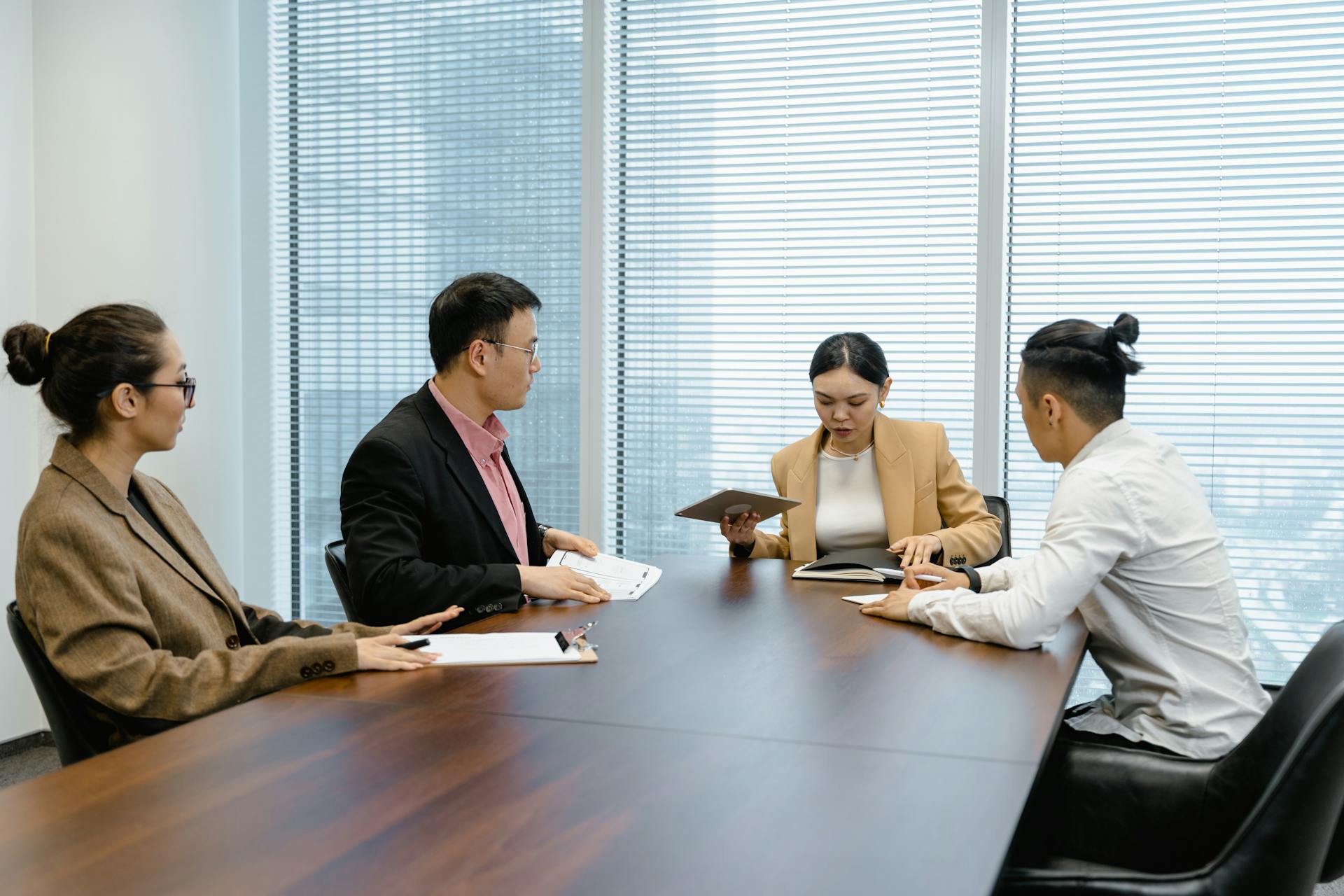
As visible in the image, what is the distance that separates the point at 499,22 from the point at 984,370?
7.93 feet

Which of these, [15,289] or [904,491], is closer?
[904,491]

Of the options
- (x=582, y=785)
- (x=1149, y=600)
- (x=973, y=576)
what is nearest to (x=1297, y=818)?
(x=1149, y=600)

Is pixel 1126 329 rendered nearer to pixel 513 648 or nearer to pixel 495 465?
pixel 513 648

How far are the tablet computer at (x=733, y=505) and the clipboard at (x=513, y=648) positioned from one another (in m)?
0.85

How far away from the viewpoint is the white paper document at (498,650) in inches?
77.7

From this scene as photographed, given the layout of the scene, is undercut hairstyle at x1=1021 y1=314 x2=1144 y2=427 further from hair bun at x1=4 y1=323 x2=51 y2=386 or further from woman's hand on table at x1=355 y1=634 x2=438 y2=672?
hair bun at x1=4 y1=323 x2=51 y2=386

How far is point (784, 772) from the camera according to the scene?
4.61 feet

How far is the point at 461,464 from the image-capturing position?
2.69m

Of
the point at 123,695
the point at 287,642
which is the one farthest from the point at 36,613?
the point at 287,642

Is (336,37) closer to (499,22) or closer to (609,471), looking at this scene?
(499,22)

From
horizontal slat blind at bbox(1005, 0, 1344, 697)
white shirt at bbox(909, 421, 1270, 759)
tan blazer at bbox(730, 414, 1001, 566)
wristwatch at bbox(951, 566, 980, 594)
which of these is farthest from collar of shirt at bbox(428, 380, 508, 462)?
horizontal slat blind at bbox(1005, 0, 1344, 697)

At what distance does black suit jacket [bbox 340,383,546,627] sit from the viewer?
7.88 ft

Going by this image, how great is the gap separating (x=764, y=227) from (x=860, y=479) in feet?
4.20

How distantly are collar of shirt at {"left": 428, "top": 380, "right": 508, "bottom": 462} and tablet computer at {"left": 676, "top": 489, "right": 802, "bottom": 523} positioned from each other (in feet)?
1.75
